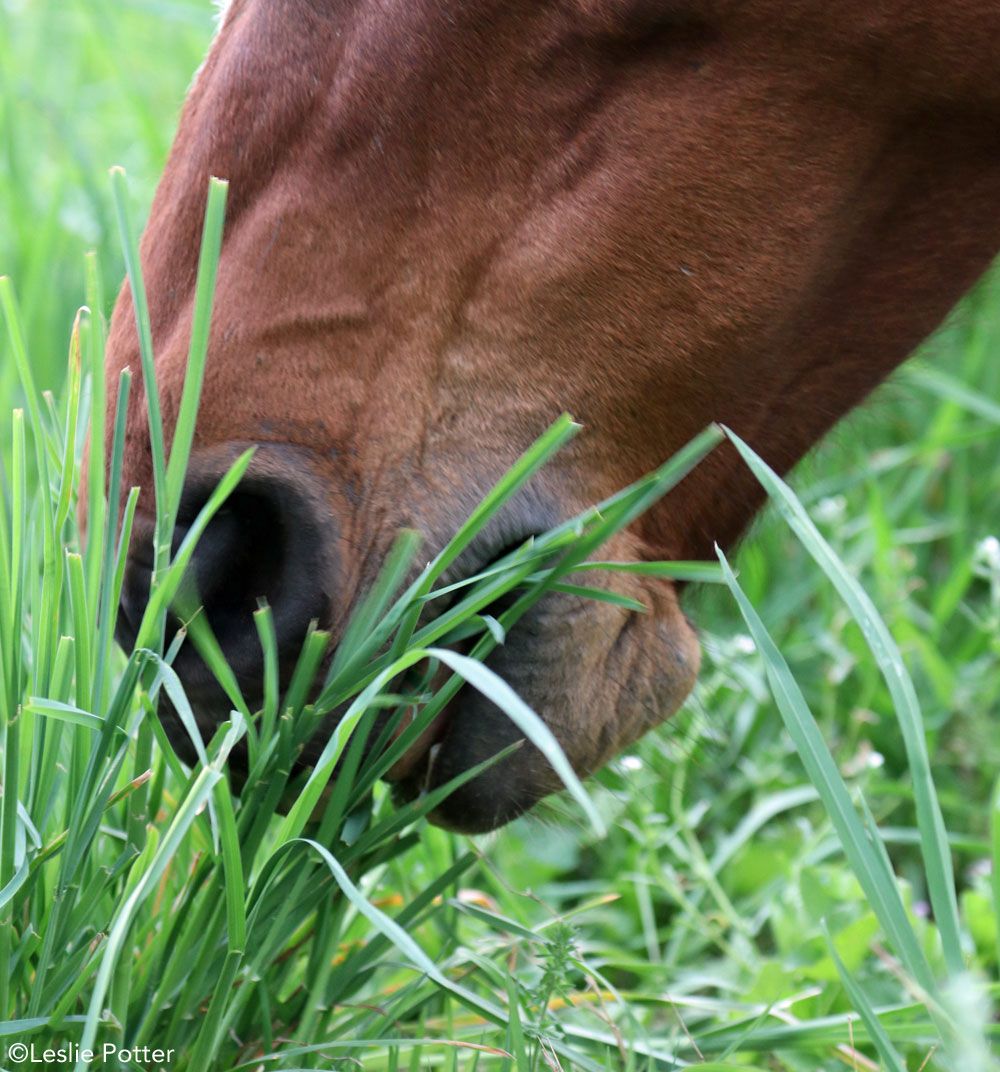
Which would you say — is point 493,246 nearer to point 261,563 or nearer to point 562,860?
point 261,563

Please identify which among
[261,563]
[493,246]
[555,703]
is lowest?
[555,703]

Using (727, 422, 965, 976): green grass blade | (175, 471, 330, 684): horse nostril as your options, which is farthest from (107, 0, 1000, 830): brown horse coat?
(727, 422, 965, 976): green grass blade

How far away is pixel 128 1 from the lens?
9.57ft

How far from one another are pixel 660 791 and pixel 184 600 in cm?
84

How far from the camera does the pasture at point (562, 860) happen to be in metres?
0.78

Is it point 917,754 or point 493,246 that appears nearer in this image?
point 917,754

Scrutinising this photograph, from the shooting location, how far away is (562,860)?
1.56 m

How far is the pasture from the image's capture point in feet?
2.57

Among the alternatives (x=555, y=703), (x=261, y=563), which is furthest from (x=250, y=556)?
(x=555, y=703)

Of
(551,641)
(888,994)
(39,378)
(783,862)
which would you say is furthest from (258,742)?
(39,378)

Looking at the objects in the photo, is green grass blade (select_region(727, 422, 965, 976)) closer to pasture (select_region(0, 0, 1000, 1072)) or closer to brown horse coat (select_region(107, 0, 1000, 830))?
pasture (select_region(0, 0, 1000, 1072))

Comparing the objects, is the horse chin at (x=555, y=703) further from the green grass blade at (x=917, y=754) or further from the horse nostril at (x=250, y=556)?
the green grass blade at (x=917, y=754)

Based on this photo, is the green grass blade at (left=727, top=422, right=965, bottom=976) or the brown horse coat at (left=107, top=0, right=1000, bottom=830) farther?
the brown horse coat at (left=107, top=0, right=1000, bottom=830)

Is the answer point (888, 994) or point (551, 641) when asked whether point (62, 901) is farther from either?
point (888, 994)
